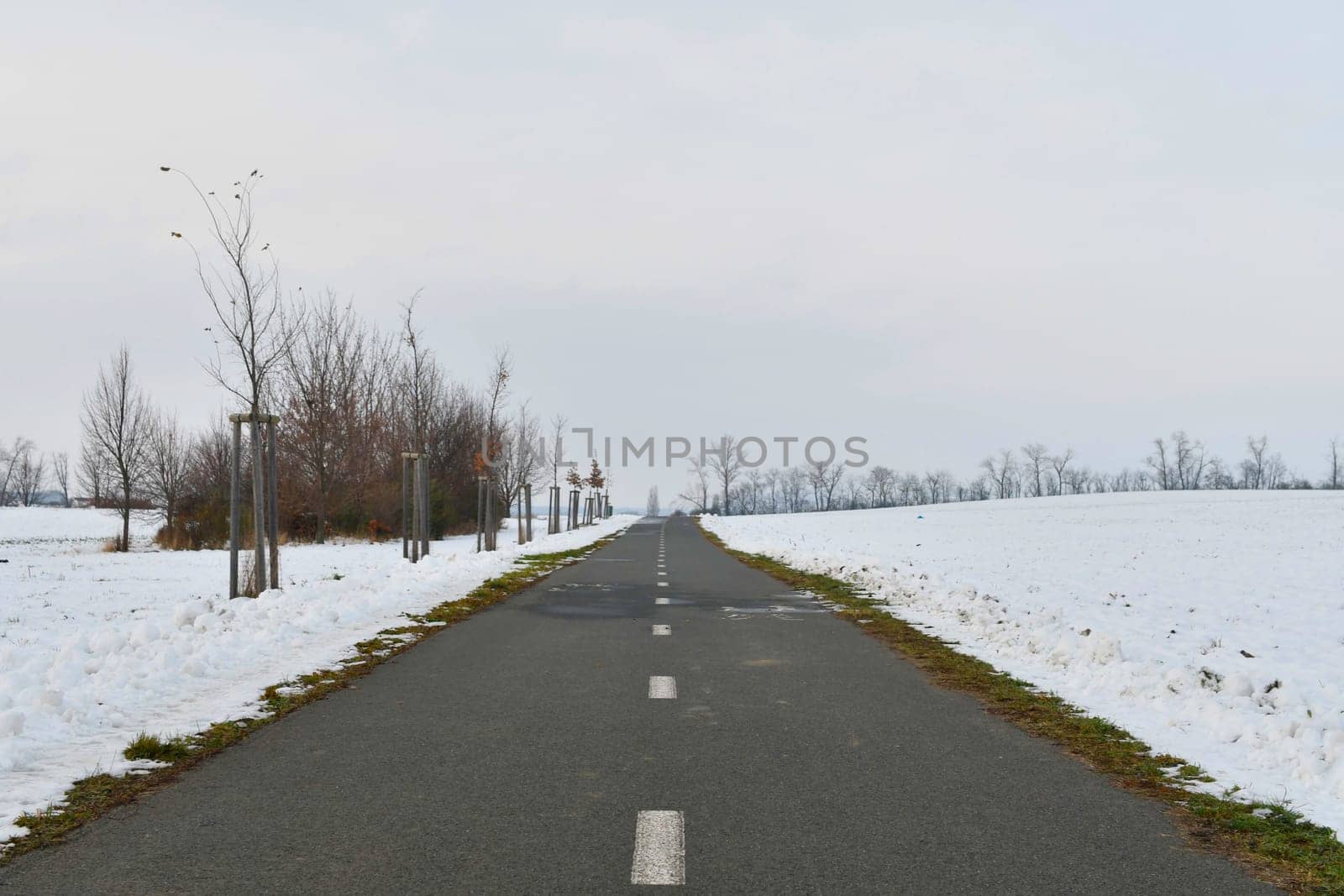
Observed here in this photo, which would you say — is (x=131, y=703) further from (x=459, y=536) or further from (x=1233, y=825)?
(x=459, y=536)

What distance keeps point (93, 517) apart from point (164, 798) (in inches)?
3549

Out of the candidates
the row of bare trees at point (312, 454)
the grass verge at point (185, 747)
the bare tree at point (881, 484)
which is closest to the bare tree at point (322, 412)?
the row of bare trees at point (312, 454)

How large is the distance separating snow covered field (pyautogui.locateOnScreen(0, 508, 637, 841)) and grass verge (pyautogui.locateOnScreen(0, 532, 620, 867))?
0.13 m

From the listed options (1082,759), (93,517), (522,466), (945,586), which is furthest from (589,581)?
(93,517)

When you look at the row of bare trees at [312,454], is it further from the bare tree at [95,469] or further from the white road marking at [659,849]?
the white road marking at [659,849]

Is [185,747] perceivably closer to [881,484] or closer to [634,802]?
[634,802]

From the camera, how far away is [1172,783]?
229 inches

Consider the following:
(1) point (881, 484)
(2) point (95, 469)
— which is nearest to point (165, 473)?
(2) point (95, 469)

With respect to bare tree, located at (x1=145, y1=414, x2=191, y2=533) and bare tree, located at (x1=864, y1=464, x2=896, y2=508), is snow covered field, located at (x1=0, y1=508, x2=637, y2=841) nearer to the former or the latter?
bare tree, located at (x1=145, y1=414, x2=191, y2=533)

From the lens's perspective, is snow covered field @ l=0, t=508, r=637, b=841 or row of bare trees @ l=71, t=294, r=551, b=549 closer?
snow covered field @ l=0, t=508, r=637, b=841

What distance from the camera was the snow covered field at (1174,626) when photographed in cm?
662

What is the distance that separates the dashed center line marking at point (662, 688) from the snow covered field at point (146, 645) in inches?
126

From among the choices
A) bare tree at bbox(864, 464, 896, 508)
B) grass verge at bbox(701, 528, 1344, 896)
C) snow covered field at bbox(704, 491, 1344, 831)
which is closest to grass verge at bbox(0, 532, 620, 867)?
grass verge at bbox(701, 528, 1344, 896)

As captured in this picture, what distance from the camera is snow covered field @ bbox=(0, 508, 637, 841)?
20.9 ft
